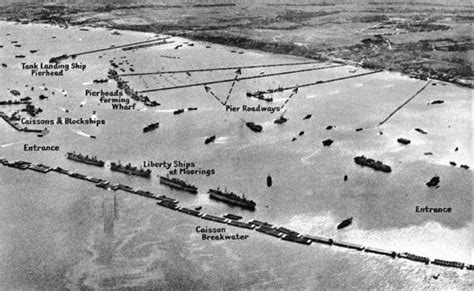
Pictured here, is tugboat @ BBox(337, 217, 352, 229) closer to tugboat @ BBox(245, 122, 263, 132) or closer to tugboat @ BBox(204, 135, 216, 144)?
tugboat @ BBox(204, 135, 216, 144)

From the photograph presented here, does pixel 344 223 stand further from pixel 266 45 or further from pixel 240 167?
pixel 266 45

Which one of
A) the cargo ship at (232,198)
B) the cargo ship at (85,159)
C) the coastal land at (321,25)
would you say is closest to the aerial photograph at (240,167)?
the cargo ship at (232,198)

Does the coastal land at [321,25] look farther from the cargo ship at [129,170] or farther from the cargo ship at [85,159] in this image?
the cargo ship at [85,159]

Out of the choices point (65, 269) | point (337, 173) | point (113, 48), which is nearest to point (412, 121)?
point (337, 173)

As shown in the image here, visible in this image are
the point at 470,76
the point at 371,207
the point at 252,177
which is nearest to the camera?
the point at 371,207

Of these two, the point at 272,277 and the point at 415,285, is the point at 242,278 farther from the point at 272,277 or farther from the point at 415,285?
the point at 415,285

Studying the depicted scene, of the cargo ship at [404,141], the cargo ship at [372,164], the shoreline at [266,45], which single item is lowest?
the shoreline at [266,45]

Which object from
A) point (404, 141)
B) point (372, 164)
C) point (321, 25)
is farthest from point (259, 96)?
point (321, 25)

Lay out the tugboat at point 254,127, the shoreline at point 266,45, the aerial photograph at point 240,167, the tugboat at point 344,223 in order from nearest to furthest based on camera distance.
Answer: the aerial photograph at point 240,167 < the tugboat at point 344,223 < the tugboat at point 254,127 < the shoreline at point 266,45
